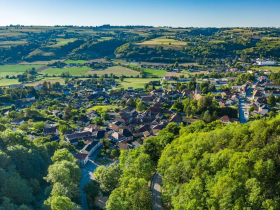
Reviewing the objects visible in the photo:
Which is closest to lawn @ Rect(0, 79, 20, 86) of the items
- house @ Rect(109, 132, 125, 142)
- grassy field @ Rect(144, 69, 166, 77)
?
grassy field @ Rect(144, 69, 166, 77)

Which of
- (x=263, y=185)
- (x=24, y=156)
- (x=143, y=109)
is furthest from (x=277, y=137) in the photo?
(x=143, y=109)

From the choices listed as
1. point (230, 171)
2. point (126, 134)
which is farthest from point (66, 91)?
point (230, 171)

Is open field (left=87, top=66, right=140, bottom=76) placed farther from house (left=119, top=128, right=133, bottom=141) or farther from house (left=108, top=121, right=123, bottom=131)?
house (left=119, top=128, right=133, bottom=141)

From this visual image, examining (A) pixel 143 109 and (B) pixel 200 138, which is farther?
(A) pixel 143 109

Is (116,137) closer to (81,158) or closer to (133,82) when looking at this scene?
(81,158)

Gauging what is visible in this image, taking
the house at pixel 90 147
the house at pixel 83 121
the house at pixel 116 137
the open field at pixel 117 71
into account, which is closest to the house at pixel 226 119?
the house at pixel 116 137

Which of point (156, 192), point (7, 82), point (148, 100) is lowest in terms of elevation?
point (156, 192)

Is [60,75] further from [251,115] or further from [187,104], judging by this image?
[251,115]
